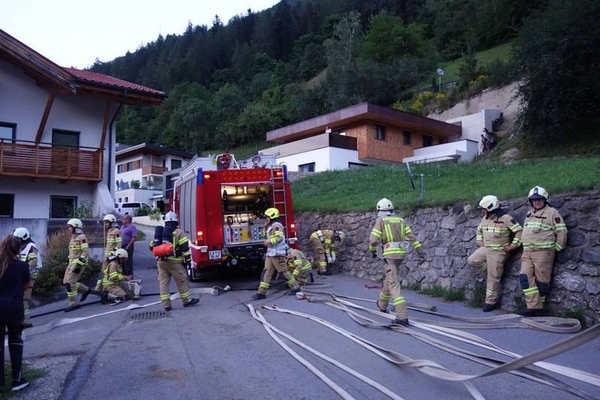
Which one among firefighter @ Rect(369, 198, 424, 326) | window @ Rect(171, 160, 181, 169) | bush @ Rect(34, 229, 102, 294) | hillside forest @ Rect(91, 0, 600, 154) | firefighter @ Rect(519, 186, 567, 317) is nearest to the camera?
firefighter @ Rect(519, 186, 567, 317)

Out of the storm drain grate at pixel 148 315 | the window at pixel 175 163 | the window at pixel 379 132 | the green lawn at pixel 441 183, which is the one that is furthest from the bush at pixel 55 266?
the window at pixel 175 163

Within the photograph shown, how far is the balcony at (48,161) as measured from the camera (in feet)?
57.2

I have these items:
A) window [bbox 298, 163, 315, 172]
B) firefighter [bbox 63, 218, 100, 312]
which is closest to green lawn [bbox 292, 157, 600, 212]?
window [bbox 298, 163, 315, 172]

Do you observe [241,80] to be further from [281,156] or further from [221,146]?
[281,156]

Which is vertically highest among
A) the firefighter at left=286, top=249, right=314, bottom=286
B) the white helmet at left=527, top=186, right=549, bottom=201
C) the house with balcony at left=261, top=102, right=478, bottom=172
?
the house with balcony at left=261, top=102, right=478, bottom=172

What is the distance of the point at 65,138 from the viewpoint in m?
19.5

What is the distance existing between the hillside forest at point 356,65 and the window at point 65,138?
19589mm

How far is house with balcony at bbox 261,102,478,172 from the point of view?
94.4ft

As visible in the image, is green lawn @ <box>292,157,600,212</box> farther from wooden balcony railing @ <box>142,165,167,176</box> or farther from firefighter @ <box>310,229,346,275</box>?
wooden balcony railing @ <box>142,165,167,176</box>

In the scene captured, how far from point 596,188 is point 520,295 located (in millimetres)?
1923

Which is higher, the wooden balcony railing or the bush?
the wooden balcony railing

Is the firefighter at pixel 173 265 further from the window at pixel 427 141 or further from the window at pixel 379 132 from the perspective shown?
the window at pixel 427 141

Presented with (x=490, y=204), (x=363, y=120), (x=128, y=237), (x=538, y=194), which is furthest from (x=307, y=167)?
(x=538, y=194)

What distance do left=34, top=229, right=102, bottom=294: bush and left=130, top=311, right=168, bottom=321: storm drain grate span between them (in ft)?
11.7
